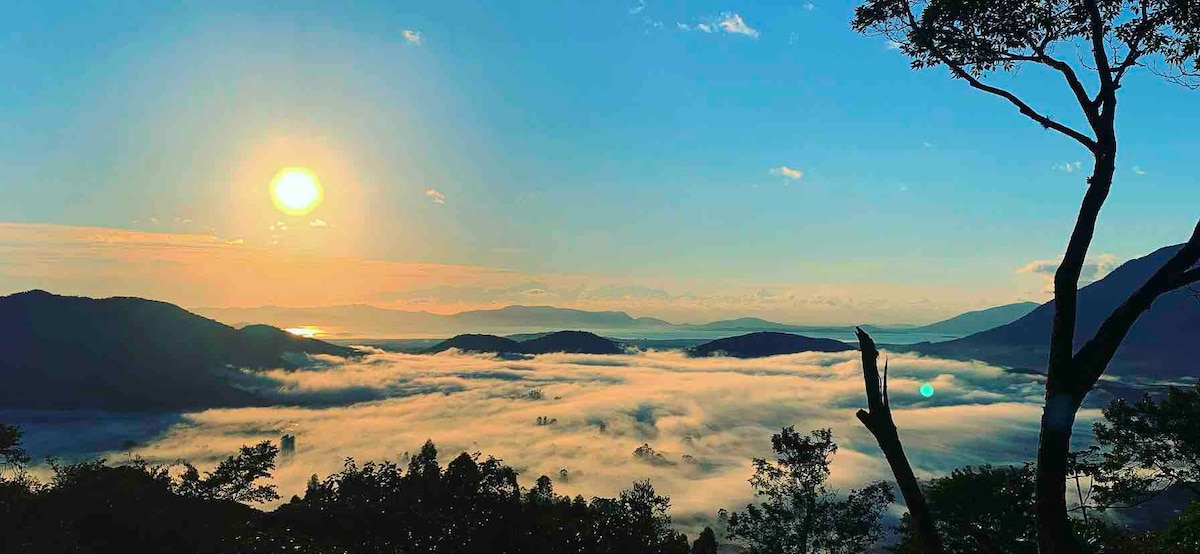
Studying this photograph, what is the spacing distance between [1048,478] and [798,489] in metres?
39.9

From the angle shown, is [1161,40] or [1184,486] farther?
[1184,486]

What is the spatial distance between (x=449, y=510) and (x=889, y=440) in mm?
29966

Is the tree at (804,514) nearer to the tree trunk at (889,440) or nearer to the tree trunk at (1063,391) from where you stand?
the tree trunk at (1063,391)

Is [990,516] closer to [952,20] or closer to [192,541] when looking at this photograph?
[952,20]

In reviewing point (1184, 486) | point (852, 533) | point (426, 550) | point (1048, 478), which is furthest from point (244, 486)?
point (1184, 486)

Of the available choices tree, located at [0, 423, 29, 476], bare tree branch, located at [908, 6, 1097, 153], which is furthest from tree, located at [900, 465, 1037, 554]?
tree, located at [0, 423, 29, 476]

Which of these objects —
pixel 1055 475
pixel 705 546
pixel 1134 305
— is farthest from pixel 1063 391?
pixel 705 546

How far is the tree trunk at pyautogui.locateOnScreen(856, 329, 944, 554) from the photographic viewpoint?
444cm

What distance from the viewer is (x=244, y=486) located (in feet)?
119

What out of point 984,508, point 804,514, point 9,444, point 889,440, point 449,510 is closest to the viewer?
point 889,440

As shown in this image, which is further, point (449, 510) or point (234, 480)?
point (234, 480)

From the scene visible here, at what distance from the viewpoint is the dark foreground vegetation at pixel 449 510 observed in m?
25.5

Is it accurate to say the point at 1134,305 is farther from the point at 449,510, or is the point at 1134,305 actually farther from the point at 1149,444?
the point at 1149,444

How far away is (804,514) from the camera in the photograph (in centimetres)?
4125
